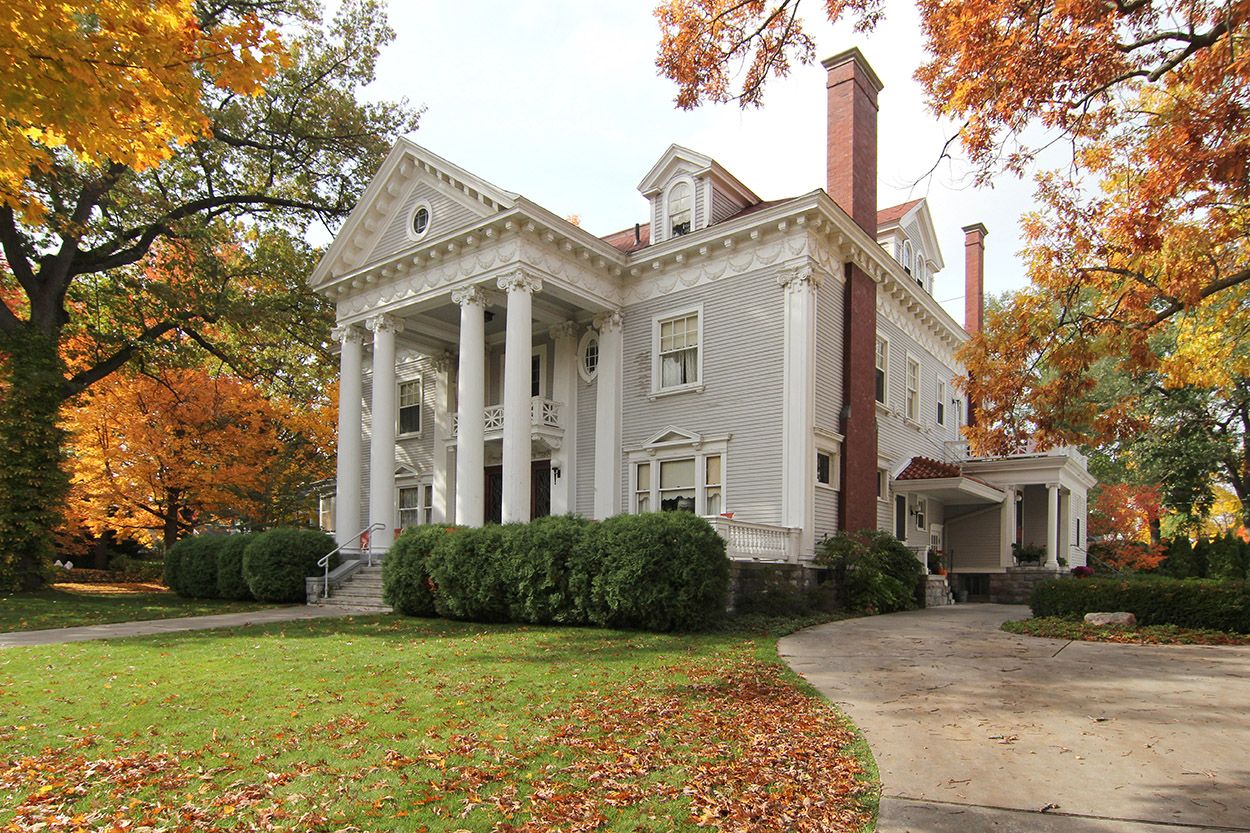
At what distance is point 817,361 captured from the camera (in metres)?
17.8

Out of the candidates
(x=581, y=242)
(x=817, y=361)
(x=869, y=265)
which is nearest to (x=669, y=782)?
(x=817, y=361)

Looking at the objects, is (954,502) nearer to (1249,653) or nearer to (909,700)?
(1249,653)

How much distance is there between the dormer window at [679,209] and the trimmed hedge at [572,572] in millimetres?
8683

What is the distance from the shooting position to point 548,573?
13.8 meters

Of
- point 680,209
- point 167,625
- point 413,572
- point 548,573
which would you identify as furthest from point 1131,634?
point 167,625

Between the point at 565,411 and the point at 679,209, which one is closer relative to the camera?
the point at 679,209

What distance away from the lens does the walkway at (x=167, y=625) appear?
1246 cm

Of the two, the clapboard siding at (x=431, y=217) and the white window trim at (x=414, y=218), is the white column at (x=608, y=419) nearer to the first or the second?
the clapboard siding at (x=431, y=217)

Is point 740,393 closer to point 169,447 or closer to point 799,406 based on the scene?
point 799,406

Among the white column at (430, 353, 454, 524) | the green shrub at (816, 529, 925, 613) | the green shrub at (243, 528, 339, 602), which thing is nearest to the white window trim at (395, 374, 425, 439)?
the white column at (430, 353, 454, 524)

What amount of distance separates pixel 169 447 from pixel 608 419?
51.8 feet

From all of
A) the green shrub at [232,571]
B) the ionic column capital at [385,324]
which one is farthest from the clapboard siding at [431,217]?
the green shrub at [232,571]

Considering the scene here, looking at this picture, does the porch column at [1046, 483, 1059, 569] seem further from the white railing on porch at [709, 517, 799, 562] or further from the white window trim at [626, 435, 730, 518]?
the white window trim at [626, 435, 730, 518]

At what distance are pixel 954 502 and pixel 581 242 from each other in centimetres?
1322
